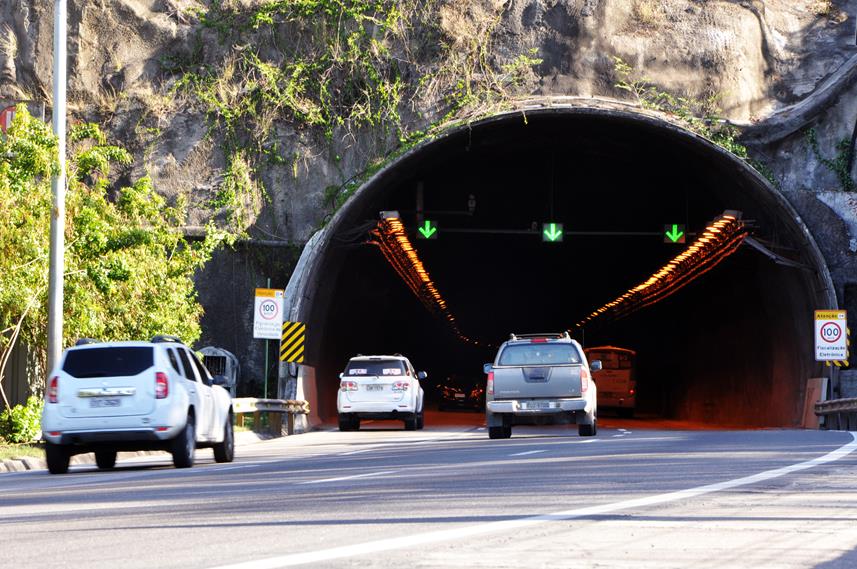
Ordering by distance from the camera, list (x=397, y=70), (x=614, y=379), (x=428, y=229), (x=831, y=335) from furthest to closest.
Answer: (x=614, y=379), (x=428, y=229), (x=397, y=70), (x=831, y=335)

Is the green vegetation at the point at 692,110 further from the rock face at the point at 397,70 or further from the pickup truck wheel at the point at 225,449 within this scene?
the pickup truck wheel at the point at 225,449

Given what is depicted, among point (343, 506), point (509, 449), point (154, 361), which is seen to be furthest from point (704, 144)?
point (343, 506)

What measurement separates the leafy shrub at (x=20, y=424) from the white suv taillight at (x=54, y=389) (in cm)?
621

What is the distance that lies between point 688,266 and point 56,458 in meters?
32.1

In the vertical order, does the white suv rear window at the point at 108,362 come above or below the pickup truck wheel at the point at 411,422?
above

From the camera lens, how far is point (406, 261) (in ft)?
159

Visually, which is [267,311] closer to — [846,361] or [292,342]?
[292,342]

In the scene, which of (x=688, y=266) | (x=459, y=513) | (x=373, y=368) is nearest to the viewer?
(x=459, y=513)

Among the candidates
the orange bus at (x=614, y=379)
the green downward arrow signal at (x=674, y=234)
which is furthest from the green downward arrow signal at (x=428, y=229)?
the orange bus at (x=614, y=379)

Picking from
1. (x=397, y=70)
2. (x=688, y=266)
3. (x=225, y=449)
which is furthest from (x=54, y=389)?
(x=688, y=266)

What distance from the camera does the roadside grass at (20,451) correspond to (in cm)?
2261

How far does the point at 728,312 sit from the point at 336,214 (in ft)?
60.5

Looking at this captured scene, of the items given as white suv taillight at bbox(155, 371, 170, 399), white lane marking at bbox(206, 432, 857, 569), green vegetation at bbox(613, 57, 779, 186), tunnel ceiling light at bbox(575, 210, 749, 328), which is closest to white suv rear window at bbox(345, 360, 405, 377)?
green vegetation at bbox(613, 57, 779, 186)

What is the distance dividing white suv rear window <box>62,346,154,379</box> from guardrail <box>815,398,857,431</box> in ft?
58.9
